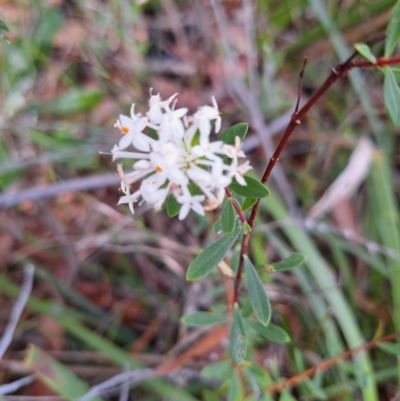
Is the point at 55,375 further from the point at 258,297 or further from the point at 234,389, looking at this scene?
the point at 258,297

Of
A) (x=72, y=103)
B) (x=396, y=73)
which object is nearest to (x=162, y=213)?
(x=72, y=103)

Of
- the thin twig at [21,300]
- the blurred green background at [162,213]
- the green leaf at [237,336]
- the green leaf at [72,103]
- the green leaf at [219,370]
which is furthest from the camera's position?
the green leaf at [72,103]

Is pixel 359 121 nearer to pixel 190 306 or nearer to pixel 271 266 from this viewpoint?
pixel 190 306

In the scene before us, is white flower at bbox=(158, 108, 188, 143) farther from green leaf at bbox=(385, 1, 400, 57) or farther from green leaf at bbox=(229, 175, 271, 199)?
green leaf at bbox=(385, 1, 400, 57)

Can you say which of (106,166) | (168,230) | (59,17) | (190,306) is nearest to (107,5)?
(59,17)

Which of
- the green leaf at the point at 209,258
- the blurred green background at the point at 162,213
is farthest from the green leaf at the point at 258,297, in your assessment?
the blurred green background at the point at 162,213

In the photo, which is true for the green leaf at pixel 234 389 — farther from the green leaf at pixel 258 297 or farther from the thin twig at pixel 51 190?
the thin twig at pixel 51 190

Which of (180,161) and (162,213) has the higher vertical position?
(162,213)
